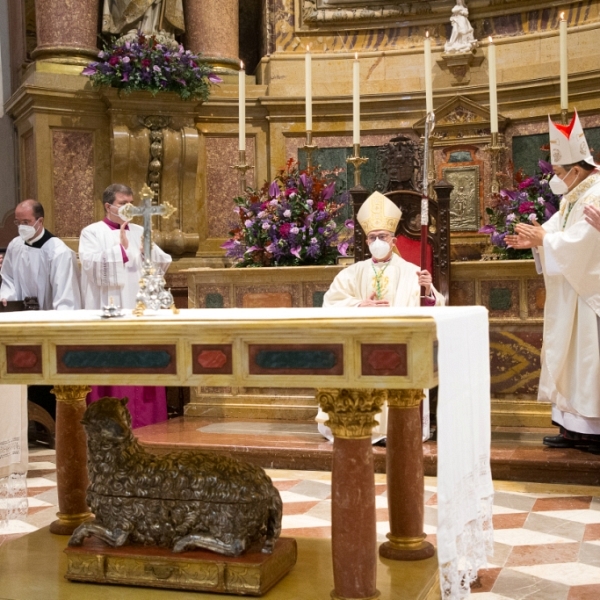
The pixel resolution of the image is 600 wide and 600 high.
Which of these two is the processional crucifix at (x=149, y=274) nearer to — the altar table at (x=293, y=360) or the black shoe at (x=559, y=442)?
the altar table at (x=293, y=360)

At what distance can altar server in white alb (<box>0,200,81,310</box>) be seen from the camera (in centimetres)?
698

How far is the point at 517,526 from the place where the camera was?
4781 millimetres

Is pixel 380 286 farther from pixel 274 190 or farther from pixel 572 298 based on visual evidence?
pixel 274 190

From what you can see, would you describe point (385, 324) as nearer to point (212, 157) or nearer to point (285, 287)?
point (285, 287)

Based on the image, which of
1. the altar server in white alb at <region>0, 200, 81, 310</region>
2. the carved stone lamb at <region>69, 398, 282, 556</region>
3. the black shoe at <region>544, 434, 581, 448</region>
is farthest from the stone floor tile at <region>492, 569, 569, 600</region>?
the altar server in white alb at <region>0, 200, 81, 310</region>

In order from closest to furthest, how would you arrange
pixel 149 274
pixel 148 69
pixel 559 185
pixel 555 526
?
pixel 149 274, pixel 555 526, pixel 559 185, pixel 148 69

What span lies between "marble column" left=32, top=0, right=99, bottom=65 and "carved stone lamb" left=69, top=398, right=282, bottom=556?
5.23 metres

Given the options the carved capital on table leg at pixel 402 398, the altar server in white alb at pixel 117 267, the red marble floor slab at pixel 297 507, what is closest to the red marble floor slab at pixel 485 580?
the carved capital on table leg at pixel 402 398

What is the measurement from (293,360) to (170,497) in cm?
84

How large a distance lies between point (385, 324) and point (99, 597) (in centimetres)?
140

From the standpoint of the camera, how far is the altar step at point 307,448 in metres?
5.63

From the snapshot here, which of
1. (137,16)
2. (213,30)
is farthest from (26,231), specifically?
(213,30)

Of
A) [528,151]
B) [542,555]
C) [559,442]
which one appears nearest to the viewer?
[542,555]

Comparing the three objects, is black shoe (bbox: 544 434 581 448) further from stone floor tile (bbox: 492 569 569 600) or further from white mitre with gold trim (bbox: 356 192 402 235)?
stone floor tile (bbox: 492 569 569 600)
